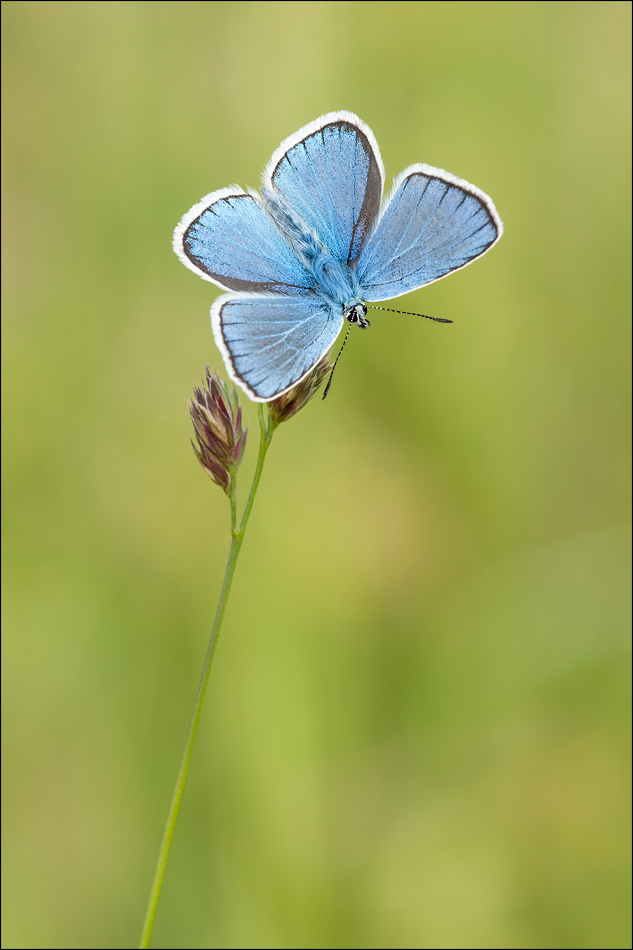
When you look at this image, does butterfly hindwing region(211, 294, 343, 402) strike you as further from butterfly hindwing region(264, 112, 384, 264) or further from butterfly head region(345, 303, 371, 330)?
butterfly hindwing region(264, 112, 384, 264)

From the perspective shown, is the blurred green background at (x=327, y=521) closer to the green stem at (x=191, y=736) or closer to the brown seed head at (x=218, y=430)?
the brown seed head at (x=218, y=430)

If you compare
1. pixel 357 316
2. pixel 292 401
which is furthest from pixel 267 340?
pixel 357 316

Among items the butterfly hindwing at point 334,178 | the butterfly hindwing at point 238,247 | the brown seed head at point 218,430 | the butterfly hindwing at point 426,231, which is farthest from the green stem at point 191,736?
the butterfly hindwing at point 334,178

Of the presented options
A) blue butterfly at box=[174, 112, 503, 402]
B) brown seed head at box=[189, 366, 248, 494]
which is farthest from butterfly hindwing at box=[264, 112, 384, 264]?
brown seed head at box=[189, 366, 248, 494]

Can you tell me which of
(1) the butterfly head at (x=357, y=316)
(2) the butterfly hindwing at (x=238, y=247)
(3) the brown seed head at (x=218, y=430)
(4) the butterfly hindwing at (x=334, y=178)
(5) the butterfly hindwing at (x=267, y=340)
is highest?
(4) the butterfly hindwing at (x=334, y=178)

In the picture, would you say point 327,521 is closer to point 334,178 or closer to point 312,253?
point 312,253

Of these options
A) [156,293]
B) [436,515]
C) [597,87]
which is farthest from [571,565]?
[597,87]
